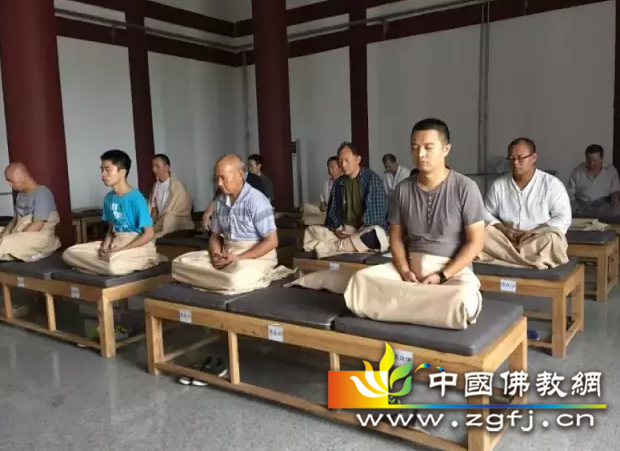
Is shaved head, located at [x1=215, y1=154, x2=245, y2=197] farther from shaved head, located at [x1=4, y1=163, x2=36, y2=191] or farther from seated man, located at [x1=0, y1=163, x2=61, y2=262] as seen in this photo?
shaved head, located at [x1=4, y1=163, x2=36, y2=191]

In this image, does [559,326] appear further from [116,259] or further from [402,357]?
[116,259]

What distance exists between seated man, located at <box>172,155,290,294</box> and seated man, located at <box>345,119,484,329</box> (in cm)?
67

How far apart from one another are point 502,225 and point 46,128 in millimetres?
3497

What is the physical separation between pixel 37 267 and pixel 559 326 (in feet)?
9.44

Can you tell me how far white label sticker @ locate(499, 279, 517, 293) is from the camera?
2.74 m

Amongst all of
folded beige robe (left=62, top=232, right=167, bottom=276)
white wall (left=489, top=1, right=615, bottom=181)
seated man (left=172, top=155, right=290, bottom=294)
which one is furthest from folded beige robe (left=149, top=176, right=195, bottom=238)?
white wall (left=489, top=1, right=615, bottom=181)

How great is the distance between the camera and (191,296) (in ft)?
8.25

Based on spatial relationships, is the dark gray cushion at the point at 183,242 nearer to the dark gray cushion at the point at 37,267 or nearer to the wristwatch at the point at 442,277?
the dark gray cushion at the point at 37,267

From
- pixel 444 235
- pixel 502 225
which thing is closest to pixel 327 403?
pixel 444 235

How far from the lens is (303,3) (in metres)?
7.84

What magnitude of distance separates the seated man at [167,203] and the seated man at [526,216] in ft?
8.31

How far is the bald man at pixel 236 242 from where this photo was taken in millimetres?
2572

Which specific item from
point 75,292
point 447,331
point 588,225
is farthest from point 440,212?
point 588,225

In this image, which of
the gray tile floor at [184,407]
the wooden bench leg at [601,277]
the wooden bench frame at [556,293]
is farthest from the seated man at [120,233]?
the wooden bench leg at [601,277]
